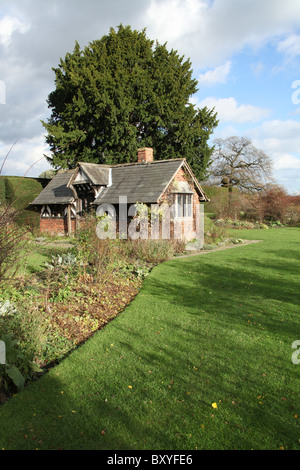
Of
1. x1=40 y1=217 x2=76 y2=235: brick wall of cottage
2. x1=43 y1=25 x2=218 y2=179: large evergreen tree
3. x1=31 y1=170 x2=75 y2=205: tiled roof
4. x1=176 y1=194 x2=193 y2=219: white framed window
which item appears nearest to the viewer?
x1=176 y1=194 x2=193 y2=219: white framed window

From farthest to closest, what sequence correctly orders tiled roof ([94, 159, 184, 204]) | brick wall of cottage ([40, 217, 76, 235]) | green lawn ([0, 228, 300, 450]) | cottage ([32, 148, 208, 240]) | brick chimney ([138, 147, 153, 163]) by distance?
brick wall of cottage ([40, 217, 76, 235]) < brick chimney ([138, 147, 153, 163]) < cottage ([32, 148, 208, 240]) < tiled roof ([94, 159, 184, 204]) < green lawn ([0, 228, 300, 450])

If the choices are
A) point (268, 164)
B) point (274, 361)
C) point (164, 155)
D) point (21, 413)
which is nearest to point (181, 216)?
point (164, 155)

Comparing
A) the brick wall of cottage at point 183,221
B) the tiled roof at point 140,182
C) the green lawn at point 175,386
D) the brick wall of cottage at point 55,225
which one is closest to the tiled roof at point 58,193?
the brick wall of cottage at point 55,225

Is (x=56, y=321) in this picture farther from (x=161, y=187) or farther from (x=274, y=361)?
(x=161, y=187)

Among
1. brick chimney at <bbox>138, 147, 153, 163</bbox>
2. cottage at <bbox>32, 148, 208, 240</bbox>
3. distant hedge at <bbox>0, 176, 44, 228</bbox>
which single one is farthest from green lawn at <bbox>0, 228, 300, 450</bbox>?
distant hedge at <bbox>0, 176, 44, 228</bbox>

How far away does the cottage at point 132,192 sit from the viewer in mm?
17031

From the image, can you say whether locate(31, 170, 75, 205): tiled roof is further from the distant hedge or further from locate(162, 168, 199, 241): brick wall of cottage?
locate(162, 168, 199, 241): brick wall of cottage

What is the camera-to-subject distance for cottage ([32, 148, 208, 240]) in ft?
55.9

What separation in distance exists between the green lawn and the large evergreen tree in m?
19.7

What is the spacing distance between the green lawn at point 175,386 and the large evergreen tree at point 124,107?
19.7 metres

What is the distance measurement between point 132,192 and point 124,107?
32.3ft

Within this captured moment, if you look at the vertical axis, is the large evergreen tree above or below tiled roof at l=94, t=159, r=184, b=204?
above

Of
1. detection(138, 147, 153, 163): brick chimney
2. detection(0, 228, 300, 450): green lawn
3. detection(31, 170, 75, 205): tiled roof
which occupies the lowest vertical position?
detection(0, 228, 300, 450): green lawn

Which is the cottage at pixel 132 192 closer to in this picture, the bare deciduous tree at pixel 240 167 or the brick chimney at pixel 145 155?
the brick chimney at pixel 145 155
